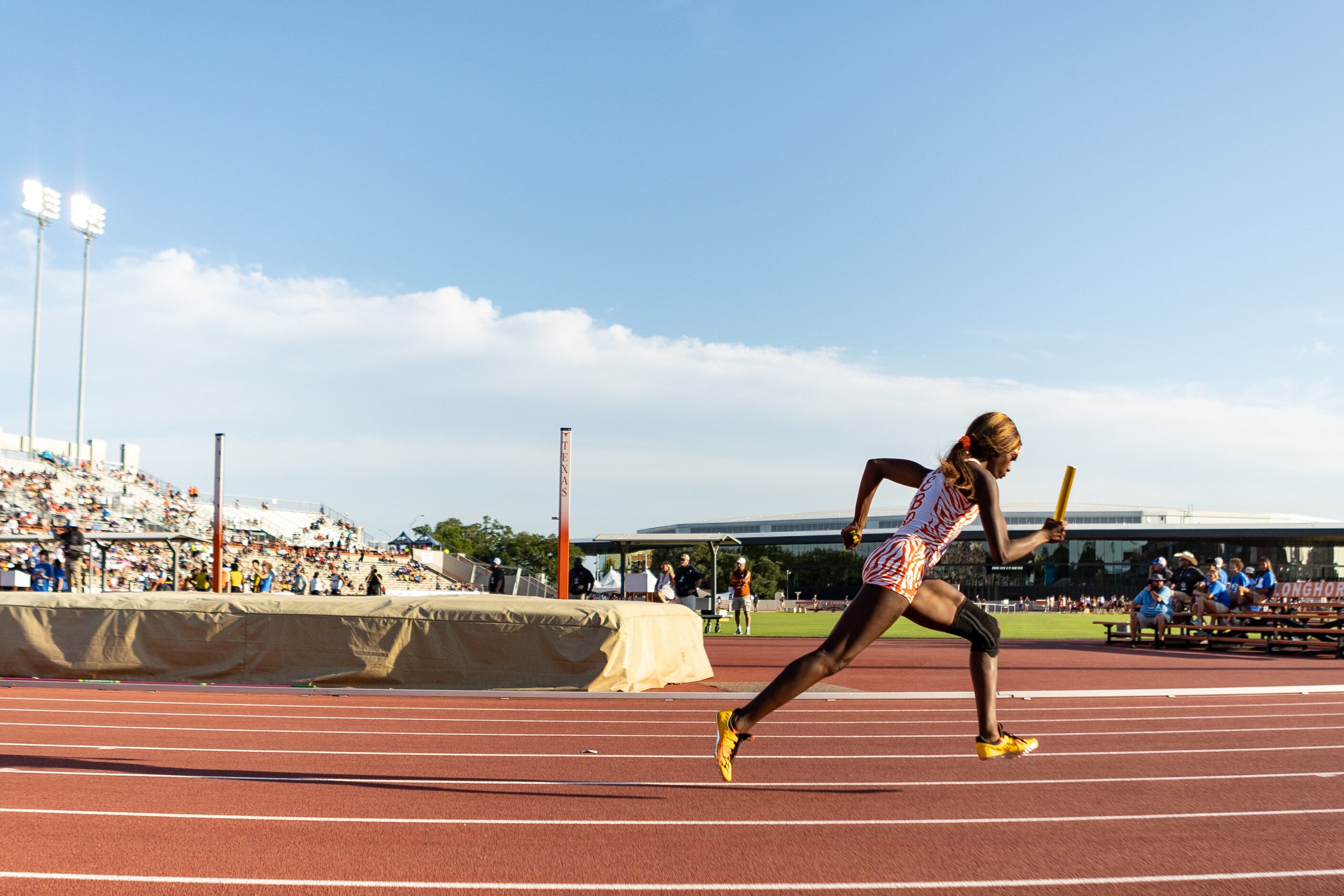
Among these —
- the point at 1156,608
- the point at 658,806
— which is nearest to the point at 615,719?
the point at 658,806

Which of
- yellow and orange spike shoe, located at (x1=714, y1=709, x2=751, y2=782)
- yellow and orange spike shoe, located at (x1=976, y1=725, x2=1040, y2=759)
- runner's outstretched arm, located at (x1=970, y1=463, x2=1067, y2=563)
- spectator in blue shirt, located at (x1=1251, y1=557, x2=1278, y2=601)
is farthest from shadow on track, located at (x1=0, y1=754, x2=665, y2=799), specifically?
spectator in blue shirt, located at (x1=1251, y1=557, x2=1278, y2=601)

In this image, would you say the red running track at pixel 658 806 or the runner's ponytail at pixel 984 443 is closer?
the red running track at pixel 658 806

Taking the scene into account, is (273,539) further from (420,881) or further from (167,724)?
(420,881)

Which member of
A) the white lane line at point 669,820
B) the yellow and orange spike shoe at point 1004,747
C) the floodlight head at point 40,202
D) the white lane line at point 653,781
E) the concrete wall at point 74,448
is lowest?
the white lane line at point 653,781

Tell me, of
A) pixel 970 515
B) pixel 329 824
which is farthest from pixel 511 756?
pixel 970 515

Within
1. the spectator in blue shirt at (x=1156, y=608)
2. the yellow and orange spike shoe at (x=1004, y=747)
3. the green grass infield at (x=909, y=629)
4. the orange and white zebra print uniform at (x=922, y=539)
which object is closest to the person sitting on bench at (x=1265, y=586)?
the spectator in blue shirt at (x=1156, y=608)

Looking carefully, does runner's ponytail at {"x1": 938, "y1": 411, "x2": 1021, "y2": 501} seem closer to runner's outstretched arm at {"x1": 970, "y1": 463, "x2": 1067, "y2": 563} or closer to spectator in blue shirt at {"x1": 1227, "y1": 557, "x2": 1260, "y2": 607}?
runner's outstretched arm at {"x1": 970, "y1": 463, "x2": 1067, "y2": 563}

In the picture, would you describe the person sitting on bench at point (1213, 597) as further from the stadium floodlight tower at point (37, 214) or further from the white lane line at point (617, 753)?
the stadium floodlight tower at point (37, 214)

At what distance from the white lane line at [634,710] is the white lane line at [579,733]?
3.89 feet

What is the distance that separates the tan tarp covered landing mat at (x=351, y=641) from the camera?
1064 cm

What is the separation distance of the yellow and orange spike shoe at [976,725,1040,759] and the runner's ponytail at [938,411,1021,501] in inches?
51.7

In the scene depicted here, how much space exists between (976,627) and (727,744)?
4.36 ft

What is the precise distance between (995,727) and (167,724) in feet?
20.2

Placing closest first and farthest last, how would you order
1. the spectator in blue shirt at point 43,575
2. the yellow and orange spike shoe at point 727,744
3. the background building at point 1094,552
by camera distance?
the yellow and orange spike shoe at point 727,744 < the spectator in blue shirt at point 43,575 < the background building at point 1094,552
